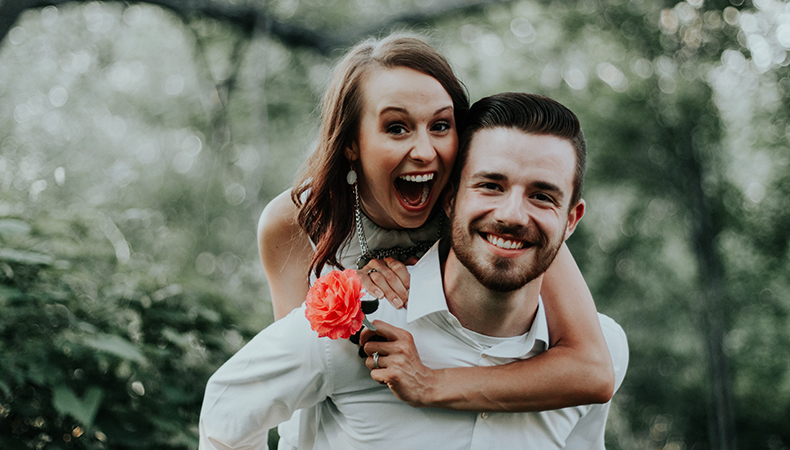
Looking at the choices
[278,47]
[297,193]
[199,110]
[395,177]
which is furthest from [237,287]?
[395,177]

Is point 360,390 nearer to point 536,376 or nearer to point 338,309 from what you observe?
point 338,309

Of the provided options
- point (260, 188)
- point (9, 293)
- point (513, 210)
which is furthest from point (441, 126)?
point (260, 188)

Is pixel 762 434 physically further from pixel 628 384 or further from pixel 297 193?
pixel 297 193

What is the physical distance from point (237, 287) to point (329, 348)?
3.95m

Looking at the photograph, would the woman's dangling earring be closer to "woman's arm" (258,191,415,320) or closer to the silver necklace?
the silver necklace

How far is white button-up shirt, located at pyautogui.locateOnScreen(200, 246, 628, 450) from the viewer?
2.10m

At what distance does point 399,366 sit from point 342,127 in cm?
91

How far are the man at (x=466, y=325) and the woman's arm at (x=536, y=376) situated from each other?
2.5 inches

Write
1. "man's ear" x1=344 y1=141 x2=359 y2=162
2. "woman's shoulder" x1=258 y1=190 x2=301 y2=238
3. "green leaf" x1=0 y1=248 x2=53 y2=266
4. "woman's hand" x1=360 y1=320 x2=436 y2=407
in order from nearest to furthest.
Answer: "woman's hand" x1=360 y1=320 x2=436 y2=407, "man's ear" x1=344 y1=141 x2=359 y2=162, "woman's shoulder" x1=258 y1=190 x2=301 y2=238, "green leaf" x1=0 y1=248 x2=53 y2=266

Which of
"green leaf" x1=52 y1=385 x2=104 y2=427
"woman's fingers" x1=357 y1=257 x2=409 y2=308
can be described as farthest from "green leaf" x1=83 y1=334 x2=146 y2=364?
"woman's fingers" x1=357 y1=257 x2=409 y2=308

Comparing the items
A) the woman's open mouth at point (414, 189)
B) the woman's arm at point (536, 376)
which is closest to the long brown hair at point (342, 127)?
the woman's open mouth at point (414, 189)

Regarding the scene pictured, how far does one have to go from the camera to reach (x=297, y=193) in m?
2.58

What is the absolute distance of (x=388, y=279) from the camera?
2.35 metres

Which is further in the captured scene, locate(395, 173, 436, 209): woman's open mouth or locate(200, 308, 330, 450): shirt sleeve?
locate(395, 173, 436, 209): woman's open mouth
